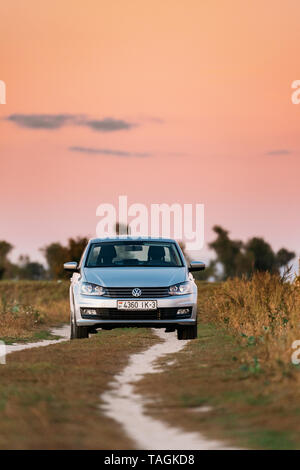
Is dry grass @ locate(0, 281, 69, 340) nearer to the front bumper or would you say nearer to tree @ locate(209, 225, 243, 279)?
the front bumper

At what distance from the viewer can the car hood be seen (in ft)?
51.8

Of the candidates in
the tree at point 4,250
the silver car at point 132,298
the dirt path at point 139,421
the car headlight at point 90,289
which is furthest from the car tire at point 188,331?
the tree at point 4,250

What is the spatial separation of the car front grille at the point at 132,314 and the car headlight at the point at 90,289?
11.7 inches

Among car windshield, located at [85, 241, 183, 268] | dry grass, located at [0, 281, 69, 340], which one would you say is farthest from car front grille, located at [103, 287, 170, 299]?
dry grass, located at [0, 281, 69, 340]

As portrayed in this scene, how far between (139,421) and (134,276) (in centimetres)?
713

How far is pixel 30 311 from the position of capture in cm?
2638

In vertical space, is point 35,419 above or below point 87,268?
below

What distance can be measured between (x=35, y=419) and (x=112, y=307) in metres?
6.87

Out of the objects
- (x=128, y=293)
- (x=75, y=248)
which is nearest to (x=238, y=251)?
(x=75, y=248)

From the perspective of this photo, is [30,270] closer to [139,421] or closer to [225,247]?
[225,247]

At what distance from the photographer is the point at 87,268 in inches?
647
